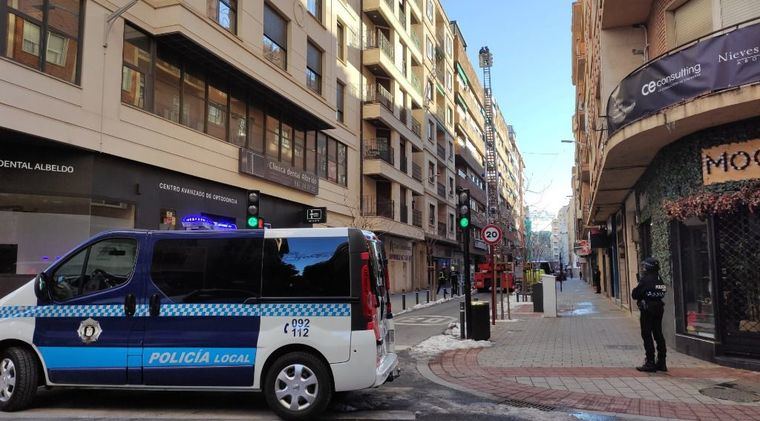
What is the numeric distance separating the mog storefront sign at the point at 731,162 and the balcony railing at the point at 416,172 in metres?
31.1

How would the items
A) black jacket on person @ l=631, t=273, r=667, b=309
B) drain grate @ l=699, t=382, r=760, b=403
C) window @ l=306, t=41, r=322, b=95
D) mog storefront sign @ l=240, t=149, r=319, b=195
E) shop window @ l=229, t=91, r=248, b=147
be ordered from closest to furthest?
drain grate @ l=699, t=382, r=760, b=403 → black jacket on person @ l=631, t=273, r=667, b=309 → shop window @ l=229, t=91, r=248, b=147 → mog storefront sign @ l=240, t=149, r=319, b=195 → window @ l=306, t=41, r=322, b=95

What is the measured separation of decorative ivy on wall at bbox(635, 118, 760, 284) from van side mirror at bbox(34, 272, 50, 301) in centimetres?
953

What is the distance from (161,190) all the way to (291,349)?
11.1m

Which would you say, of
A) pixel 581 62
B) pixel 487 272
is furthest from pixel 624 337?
pixel 487 272

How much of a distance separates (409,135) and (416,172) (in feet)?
10.8

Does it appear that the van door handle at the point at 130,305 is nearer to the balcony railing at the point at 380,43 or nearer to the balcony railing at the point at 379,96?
the balcony railing at the point at 379,96

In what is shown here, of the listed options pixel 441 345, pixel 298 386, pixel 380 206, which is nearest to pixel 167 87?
pixel 441 345

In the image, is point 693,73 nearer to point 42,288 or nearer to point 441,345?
point 441,345

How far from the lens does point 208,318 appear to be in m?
6.25

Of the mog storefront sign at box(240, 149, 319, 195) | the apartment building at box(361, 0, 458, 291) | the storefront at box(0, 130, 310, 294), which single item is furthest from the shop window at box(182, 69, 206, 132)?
the apartment building at box(361, 0, 458, 291)

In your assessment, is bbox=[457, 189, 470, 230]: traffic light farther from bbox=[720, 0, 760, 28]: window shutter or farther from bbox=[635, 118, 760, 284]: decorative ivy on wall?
bbox=[720, 0, 760, 28]: window shutter

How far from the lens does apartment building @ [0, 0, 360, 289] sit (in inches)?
488

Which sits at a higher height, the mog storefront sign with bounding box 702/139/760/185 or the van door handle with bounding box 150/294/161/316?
the mog storefront sign with bounding box 702/139/760/185

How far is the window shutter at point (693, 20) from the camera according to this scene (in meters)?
10.5
